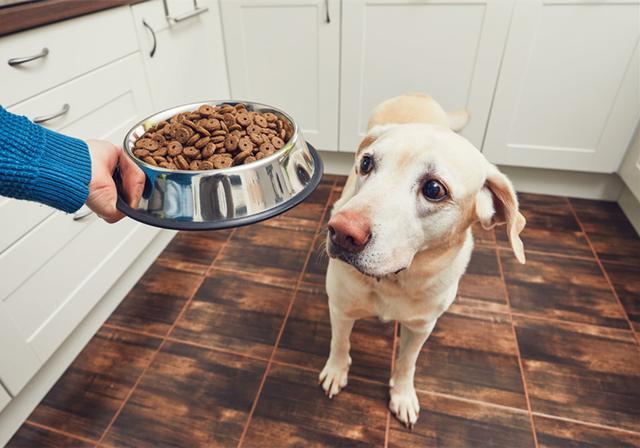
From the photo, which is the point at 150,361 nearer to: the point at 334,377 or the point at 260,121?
the point at 334,377

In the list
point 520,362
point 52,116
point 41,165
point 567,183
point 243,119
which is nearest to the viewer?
point 41,165

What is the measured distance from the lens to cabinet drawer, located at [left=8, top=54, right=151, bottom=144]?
4.18 ft

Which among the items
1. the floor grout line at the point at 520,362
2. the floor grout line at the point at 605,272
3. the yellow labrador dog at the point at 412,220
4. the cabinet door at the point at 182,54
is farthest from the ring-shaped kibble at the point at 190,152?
the floor grout line at the point at 605,272

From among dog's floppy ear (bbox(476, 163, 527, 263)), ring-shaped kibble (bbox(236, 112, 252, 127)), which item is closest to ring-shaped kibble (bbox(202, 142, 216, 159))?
ring-shaped kibble (bbox(236, 112, 252, 127))

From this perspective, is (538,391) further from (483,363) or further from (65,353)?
(65,353)

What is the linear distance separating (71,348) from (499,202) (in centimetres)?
158

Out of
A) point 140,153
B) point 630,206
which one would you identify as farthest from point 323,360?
point 630,206

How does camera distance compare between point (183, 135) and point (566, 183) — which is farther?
point (566, 183)

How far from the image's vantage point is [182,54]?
1938mm

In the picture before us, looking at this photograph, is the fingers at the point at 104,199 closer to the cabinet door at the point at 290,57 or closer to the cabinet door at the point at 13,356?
the cabinet door at the point at 13,356

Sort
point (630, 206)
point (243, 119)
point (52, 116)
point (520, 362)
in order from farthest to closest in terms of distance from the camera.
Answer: point (630, 206)
point (520, 362)
point (52, 116)
point (243, 119)

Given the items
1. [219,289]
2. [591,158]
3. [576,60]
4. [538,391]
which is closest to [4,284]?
[219,289]

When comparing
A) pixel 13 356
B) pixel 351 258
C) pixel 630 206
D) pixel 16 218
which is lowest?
pixel 630 206

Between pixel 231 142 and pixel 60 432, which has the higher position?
pixel 231 142
